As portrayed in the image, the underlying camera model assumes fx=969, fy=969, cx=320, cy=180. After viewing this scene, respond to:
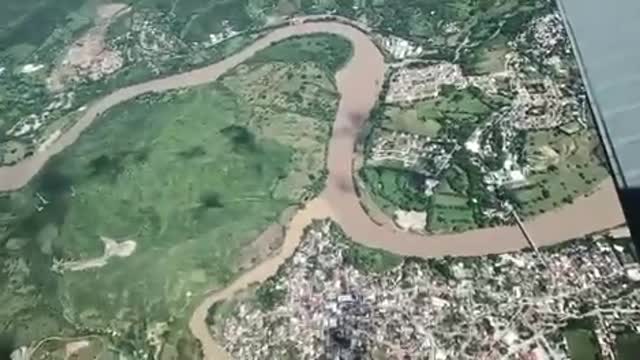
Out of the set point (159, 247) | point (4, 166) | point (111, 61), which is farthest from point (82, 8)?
point (159, 247)

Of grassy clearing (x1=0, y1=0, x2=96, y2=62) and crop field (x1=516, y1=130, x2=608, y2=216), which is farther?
grassy clearing (x1=0, y1=0, x2=96, y2=62)

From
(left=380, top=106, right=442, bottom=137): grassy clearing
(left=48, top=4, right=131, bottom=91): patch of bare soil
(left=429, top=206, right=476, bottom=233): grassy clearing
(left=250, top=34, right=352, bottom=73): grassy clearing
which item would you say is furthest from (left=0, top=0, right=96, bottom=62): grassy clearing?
(left=429, top=206, right=476, bottom=233): grassy clearing

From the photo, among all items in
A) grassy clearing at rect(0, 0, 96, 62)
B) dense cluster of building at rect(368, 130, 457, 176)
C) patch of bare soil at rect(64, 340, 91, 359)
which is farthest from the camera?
grassy clearing at rect(0, 0, 96, 62)

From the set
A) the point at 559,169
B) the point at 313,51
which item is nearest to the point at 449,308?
the point at 559,169

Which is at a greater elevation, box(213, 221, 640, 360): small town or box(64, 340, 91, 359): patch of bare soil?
box(213, 221, 640, 360): small town

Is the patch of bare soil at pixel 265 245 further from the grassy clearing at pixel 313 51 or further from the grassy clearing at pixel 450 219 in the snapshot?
the grassy clearing at pixel 313 51

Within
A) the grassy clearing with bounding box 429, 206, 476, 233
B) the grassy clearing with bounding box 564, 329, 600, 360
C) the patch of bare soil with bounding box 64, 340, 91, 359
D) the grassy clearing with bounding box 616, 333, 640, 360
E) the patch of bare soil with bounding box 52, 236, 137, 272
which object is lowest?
the patch of bare soil with bounding box 64, 340, 91, 359

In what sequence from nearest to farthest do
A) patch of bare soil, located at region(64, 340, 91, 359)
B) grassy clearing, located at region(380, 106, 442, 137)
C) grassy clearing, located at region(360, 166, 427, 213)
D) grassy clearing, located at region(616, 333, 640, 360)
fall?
1. grassy clearing, located at region(616, 333, 640, 360)
2. patch of bare soil, located at region(64, 340, 91, 359)
3. grassy clearing, located at region(360, 166, 427, 213)
4. grassy clearing, located at region(380, 106, 442, 137)

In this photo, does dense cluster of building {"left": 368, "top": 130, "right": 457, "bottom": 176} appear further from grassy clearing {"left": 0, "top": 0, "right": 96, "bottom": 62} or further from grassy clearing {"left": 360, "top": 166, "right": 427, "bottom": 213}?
grassy clearing {"left": 0, "top": 0, "right": 96, "bottom": 62}

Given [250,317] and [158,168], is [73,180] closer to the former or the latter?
[158,168]

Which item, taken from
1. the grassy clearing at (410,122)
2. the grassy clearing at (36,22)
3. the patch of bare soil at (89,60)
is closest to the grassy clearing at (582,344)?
the grassy clearing at (410,122)
